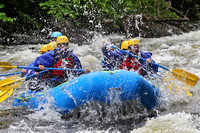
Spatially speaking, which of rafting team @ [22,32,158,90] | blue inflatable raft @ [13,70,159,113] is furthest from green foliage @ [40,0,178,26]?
blue inflatable raft @ [13,70,159,113]

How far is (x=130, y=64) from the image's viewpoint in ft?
17.2

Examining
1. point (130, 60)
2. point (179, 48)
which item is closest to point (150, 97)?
point (130, 60)

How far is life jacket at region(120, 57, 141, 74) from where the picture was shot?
17.0 ft

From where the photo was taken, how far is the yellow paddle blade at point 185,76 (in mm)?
5023

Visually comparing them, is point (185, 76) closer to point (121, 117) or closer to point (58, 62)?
point (121, 117)

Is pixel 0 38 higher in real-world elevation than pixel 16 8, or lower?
lower

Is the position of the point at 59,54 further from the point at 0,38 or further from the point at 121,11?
the point at 121,11

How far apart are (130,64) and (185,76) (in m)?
1.04

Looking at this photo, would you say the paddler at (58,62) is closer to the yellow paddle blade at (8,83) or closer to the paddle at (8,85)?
the paddle at (8,85)

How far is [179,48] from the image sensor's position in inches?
389

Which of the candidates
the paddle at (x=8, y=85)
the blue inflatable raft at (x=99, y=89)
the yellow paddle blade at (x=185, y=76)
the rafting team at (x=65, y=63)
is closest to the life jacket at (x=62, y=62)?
the rafting team at (x=65, y=63)

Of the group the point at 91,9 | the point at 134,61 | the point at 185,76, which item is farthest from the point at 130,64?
the point at 91,9

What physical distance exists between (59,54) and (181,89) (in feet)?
7.88

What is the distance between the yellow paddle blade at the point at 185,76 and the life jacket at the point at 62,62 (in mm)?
1942
